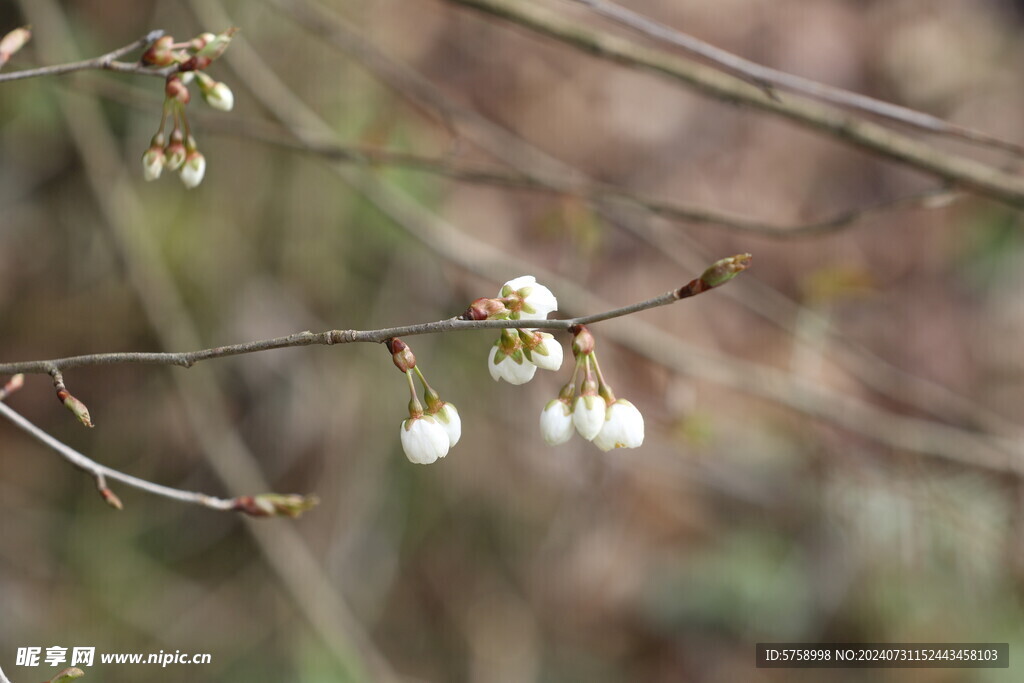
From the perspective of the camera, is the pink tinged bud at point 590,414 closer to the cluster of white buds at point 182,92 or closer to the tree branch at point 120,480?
the tree branch at point 120,480

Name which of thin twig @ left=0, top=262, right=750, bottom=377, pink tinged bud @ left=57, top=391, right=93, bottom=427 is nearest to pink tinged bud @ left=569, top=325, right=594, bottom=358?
thin twig @ left=0, top=262, right=750, bottom=377

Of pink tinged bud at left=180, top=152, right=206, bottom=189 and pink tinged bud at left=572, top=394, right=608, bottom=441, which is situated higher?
pink tinged bud at left=180, top=152, right=206, bottom=189

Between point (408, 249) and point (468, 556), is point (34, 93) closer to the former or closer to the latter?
point (408, 249)

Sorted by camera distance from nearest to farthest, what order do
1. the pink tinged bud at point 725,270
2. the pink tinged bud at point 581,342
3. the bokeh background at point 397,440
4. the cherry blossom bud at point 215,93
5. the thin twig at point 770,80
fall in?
the pink tinged bud at point 725,270
the pink tinged bud at point 581,342
the cherry blossom bud at point 215,93
the thin twig at point 770,80
the bokeh background at point 397,440

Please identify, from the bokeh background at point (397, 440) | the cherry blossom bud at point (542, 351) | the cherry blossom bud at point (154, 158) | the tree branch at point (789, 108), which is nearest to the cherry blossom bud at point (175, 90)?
the cherry blossom bud at point (154, 158)

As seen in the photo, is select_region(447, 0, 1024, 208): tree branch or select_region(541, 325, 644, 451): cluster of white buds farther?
select_region(447, 0, 1024, 208): tree branch

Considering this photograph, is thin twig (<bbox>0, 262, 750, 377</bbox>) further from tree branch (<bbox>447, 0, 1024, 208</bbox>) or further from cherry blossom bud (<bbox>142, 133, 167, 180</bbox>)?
tree branch (<bbox>447, 0, 1024, 208</bbox>)
